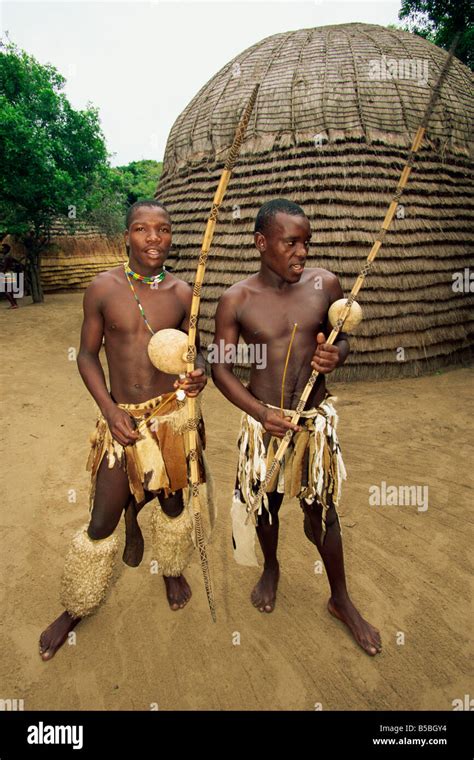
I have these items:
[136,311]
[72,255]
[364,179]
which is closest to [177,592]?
[136,311]

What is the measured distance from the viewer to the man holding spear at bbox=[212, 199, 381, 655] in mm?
1918

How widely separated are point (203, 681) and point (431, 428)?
3474mm

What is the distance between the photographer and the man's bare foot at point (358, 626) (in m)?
2.12

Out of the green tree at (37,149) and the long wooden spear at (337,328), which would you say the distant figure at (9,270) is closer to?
the green tree at (37,149)

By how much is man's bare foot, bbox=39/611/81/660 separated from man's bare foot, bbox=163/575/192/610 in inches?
18.6

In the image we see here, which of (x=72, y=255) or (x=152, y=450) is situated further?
(x=72, y=255)

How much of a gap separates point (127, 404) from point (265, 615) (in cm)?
134

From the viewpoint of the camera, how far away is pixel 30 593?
253 centimetres

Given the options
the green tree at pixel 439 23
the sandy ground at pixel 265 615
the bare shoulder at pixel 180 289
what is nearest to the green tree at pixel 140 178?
the green tree at pixel 439 23

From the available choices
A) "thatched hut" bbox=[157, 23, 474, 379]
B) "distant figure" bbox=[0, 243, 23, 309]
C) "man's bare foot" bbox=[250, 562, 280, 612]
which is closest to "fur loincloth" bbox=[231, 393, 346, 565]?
"man's bare foot" bbox=[250, 562, 280, 612]

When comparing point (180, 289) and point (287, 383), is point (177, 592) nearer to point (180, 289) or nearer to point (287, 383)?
point (287, 383)

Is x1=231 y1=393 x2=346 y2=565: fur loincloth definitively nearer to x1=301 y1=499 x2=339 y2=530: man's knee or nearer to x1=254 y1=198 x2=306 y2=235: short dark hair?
x1=301 y1=499 x2=339 y2=530: man's knee

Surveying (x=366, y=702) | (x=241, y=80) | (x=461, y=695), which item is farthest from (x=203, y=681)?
(x=241, y=80)

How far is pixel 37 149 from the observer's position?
10.3 m
